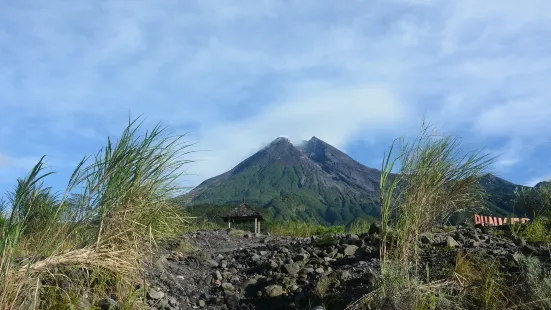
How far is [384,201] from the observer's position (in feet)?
14.8

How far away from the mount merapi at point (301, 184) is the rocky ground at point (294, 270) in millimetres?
114611

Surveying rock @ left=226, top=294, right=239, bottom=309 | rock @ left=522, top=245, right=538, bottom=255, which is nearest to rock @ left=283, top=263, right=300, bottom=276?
rock @ left=226, top=294, right=239, bottom=309

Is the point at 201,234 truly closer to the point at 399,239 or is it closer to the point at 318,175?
the point at 399,239

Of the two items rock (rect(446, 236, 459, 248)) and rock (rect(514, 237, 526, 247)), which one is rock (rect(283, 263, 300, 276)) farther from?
rock (rect(514, 237, 526, 247))

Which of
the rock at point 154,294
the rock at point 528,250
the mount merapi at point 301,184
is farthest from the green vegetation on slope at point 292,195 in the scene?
the rock at point 154,294

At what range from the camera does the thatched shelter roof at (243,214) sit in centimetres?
1858

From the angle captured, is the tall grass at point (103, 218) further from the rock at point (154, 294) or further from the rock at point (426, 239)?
the rock at point (426, 239)

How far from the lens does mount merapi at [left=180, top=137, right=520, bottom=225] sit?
457ft

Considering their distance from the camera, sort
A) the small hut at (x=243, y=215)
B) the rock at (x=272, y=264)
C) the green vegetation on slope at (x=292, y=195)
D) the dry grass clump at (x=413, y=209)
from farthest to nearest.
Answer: the green vegetation on slope at (x=292, y=195) → the small hut at (x=243, y=215) → the rock at (x=272, y=264) → the dry grass clump at (x=413, y=209)

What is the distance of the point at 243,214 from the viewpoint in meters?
18.9

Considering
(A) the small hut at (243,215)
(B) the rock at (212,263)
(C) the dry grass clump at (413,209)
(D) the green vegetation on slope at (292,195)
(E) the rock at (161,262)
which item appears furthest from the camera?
(D) the green vegetation on slope at (292,195)

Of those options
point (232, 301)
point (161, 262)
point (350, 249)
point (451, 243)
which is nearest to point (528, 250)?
point (451, 243)

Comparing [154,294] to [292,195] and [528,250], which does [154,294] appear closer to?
[528,250]

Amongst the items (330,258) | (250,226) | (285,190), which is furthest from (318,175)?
(330,258)
